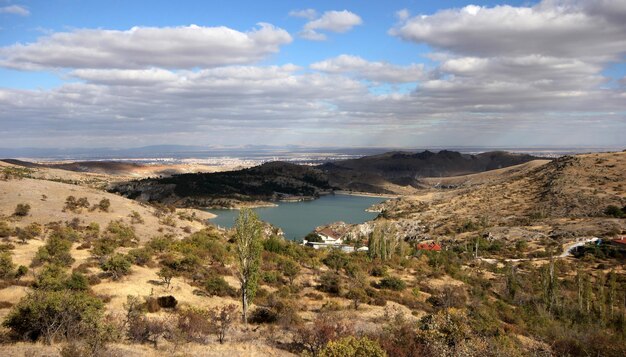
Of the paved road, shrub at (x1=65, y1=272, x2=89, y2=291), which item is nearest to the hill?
the paved road

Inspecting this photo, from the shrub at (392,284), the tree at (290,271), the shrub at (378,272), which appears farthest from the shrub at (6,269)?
the shrub at (378,272)

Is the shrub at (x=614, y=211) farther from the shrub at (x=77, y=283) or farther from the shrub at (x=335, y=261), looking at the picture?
the shrub at (x=77, y=283)

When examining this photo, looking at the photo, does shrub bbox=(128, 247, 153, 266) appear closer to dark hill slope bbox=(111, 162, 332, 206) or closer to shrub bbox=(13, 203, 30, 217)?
shrub bbox=(13, 203, 30, 217)

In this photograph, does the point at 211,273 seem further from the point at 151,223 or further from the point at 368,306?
the point at 151,223

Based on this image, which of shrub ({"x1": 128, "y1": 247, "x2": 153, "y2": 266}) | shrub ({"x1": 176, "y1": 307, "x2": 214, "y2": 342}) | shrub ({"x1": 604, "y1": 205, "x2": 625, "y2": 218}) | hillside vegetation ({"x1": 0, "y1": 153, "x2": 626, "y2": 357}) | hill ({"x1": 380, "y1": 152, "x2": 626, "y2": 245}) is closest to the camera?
hillside vegetation ({"x1": 0, "y1": 153, "x2": 626, "y2": 357})

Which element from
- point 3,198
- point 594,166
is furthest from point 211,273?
point 594,166

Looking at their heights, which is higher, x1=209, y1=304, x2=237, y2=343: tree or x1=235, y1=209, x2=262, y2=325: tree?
x1=235, y1=209, x2=262, y2=325: tree
